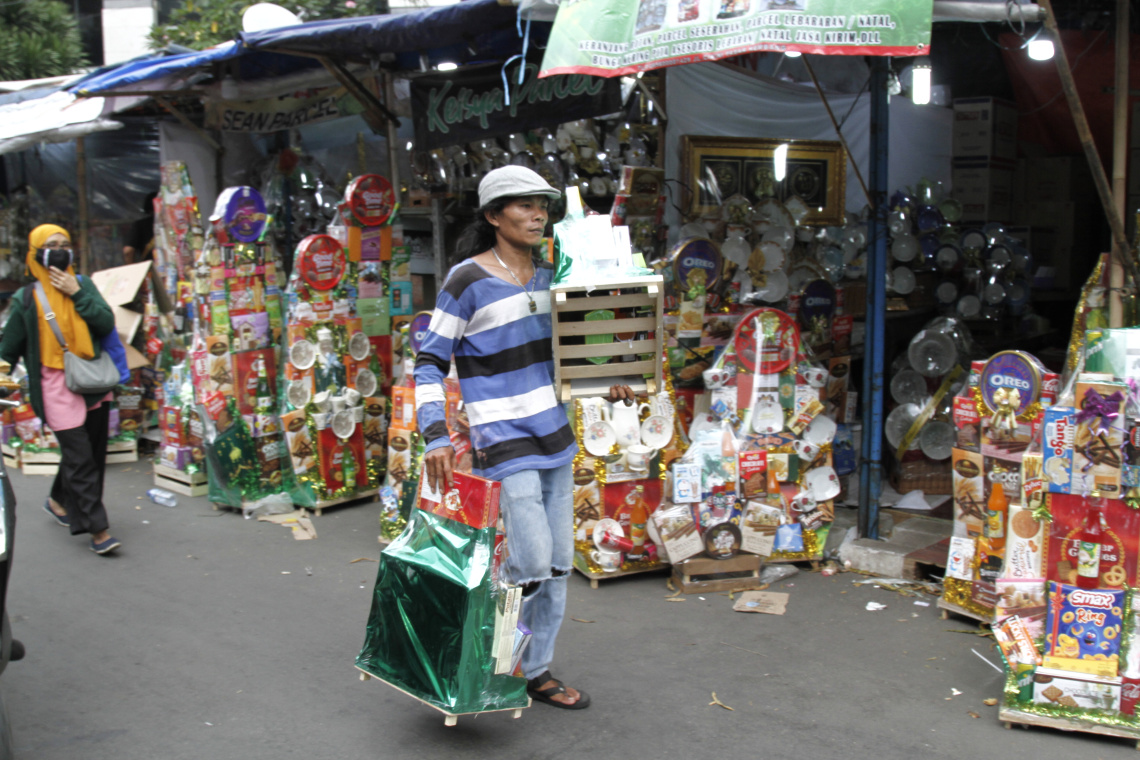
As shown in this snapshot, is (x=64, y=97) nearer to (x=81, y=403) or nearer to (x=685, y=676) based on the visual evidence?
(x=81, y=403)

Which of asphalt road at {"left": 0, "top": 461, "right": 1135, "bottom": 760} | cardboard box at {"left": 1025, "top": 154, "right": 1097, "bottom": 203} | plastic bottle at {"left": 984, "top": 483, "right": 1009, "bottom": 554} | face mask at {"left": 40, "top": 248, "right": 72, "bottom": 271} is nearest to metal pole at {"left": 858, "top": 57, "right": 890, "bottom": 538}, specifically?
asphalt road at {"left": 0, "top": 461, "right": 1135, "bottom": 760}

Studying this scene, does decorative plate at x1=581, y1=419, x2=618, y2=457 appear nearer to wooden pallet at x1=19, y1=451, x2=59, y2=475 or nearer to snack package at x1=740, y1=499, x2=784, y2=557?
snack package at x1=740, y1=499, x2=784, y2=557

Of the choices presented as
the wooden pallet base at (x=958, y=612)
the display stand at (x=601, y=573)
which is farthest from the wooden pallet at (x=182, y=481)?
the wooden pallet base at (x=958, y=612)

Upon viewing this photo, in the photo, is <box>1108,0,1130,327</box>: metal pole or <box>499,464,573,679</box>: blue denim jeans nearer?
<box>499,464,573,679</box>: blue denim jeans

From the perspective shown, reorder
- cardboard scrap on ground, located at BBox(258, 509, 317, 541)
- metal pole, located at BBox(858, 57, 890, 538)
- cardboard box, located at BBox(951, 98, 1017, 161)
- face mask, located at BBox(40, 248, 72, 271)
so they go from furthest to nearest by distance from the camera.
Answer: cardboard box, located at BBox(951, 98, 1017, 161), cardboard scrap on ground, located at BBox(258, 509, 317, 541), face mask, located at BBox(40, 248, 72, 271), metal pole, located at BBox(858, 57, 890, 538)

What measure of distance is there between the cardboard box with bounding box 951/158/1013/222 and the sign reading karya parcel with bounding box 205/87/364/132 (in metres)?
5.62

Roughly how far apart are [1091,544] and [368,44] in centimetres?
475

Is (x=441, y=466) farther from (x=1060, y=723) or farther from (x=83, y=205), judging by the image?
(x=83, y=205)

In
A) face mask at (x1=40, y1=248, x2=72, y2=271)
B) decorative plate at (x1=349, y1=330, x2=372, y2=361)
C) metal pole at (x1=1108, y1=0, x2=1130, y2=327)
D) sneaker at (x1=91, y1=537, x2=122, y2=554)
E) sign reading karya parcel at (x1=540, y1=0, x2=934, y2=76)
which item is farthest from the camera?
decorative plate at (x1=349, y1=330, x2=372, y2=361)

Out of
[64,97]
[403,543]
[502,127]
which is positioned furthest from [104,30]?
[403,543]

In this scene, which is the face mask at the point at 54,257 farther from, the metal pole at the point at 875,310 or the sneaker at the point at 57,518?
the metal pole at the point at 875,310

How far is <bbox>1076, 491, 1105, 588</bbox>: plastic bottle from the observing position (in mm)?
3174

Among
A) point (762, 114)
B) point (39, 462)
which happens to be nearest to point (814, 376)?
point (762, 114)

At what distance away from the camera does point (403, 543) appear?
Result: 122 inches
